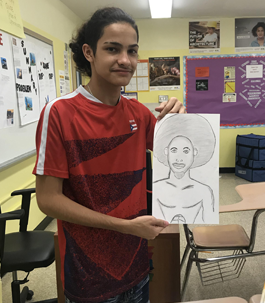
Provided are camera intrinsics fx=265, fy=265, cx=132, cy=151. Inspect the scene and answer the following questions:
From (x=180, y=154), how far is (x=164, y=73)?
390cm

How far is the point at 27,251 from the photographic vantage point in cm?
153

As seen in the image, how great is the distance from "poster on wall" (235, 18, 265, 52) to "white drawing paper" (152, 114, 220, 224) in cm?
419

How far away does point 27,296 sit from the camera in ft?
6.00

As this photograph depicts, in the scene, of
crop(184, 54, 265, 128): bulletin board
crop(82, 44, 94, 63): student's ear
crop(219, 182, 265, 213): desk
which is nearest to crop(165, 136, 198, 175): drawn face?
crop(82, 44, 94, 63): student's ear

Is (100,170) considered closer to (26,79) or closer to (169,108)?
(169,108)

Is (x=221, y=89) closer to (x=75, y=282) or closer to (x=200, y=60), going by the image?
(x=200, y=60)

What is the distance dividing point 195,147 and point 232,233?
1.14 m

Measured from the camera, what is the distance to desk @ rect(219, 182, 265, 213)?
57.1 inches

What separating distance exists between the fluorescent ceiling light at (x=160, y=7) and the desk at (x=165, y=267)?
2905 millimetres

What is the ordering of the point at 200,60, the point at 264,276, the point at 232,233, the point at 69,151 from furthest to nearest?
the point at 200,60 < the point at 264,276 < the point at 232,233 < the point at 69,151

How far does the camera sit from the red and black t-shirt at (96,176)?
752 mm

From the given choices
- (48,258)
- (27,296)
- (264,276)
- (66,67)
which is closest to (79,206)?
(48,258)

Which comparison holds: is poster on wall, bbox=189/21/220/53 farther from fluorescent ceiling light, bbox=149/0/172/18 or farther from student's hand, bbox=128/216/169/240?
student's hand, bbox=128/216/169/240

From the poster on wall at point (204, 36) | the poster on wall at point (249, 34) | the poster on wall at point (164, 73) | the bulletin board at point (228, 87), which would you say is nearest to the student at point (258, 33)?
the poster on wall at point (249, 34)
